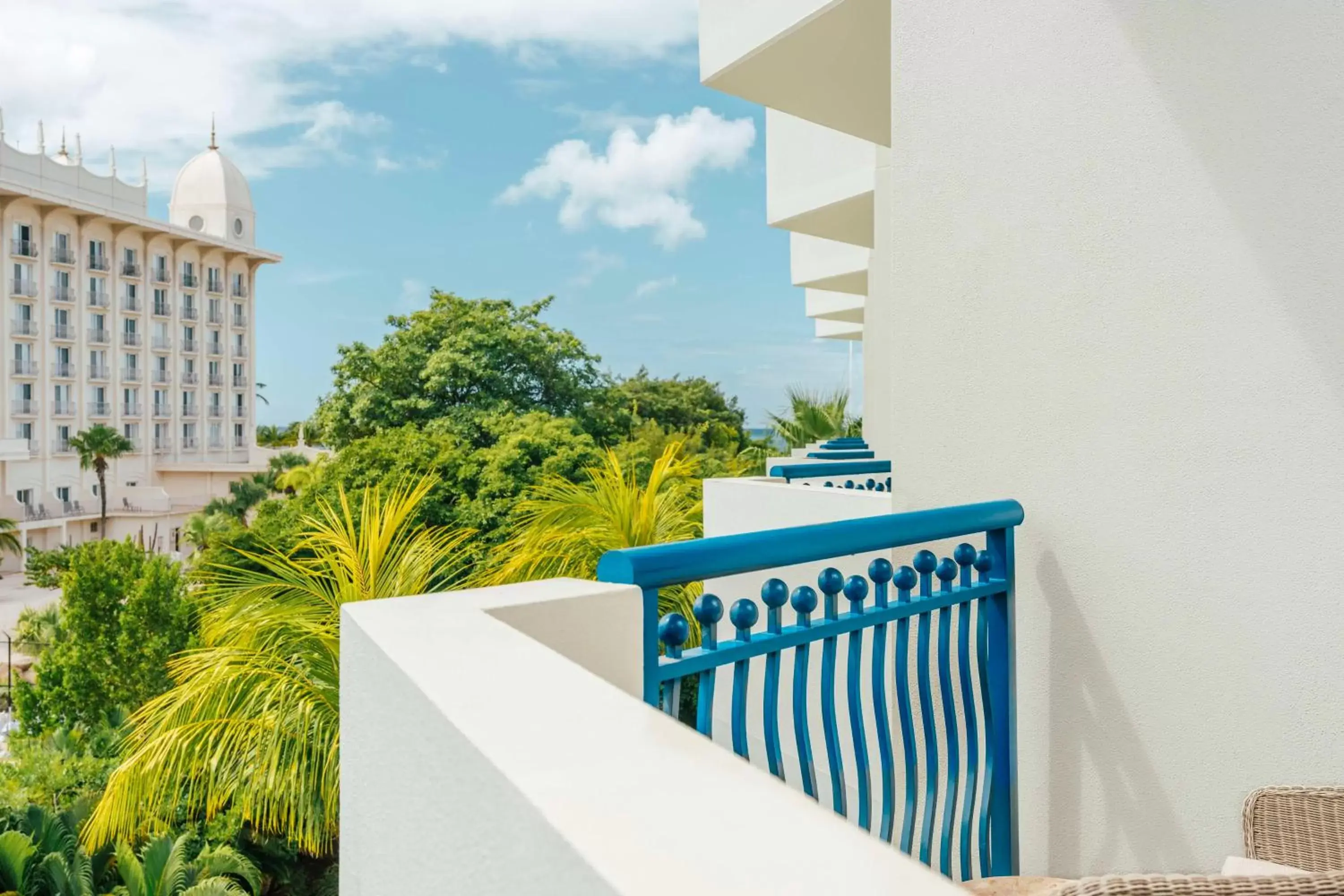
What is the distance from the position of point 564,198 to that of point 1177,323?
3170 inches

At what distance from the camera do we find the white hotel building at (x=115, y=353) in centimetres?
3809

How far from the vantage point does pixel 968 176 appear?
2.48 meters

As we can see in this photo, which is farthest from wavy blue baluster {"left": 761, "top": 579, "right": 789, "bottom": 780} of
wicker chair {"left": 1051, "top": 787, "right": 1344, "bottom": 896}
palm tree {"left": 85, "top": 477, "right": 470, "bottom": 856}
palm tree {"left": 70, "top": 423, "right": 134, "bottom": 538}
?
palm tree {"left": 70, "top": 423, "right": 134, "bottom": 538}

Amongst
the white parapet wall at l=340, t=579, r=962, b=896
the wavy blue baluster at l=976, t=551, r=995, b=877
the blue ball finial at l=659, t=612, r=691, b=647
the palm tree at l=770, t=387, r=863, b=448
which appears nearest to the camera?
the white parapet wall at l=340, t=579, r=962, b=896

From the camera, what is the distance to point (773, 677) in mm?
1613

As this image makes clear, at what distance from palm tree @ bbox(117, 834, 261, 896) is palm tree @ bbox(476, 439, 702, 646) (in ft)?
11.7

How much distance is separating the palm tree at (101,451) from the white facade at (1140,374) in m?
44.0

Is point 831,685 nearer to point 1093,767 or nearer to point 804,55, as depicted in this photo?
point 1093,767

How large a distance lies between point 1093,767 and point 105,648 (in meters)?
19.5

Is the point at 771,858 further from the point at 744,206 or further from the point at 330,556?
the point at 744,206

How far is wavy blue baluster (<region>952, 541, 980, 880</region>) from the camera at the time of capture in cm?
215

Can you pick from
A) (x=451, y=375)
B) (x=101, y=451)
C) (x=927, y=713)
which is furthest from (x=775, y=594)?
(x=101, y=451)

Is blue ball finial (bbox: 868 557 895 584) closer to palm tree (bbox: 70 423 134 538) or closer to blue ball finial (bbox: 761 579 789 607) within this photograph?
blue ball finial (bbox: 761 579 789 607)

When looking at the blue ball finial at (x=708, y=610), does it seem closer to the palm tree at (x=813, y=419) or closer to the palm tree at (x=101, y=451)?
the palm tree at (x=813, y=419)
